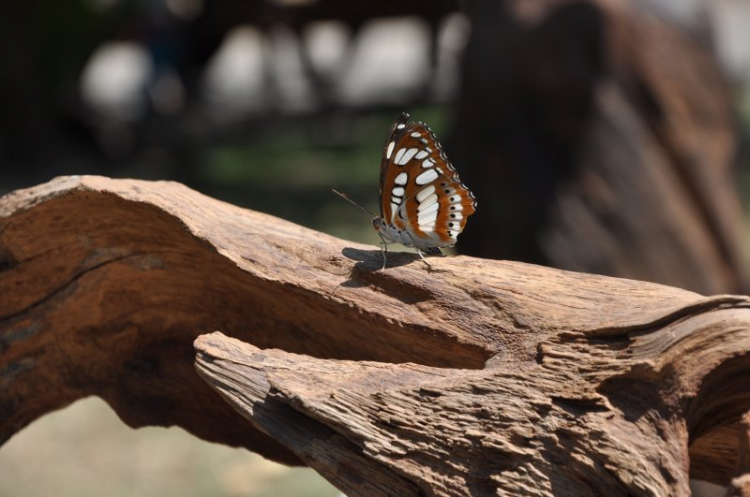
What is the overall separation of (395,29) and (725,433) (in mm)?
19450

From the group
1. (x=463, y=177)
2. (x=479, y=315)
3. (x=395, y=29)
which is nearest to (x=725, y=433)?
(x=479, y=315)

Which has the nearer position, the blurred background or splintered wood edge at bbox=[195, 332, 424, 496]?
splintered wood edge at bbox=[195, 332, 424, 496]

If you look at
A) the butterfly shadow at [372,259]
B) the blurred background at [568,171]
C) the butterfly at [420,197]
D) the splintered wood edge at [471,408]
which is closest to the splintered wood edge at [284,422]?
the splintered wood edge at [471,408]

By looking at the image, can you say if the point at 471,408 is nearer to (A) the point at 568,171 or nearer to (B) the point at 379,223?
(B) the point at 379,223

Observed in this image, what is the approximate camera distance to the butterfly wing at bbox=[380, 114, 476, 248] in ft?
8.66

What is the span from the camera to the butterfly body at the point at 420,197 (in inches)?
104

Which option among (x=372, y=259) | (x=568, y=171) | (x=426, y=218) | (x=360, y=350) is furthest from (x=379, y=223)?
(x=568, y=171)

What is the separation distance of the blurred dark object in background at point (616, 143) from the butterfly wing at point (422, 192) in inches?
108

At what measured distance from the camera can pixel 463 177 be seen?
225 inches

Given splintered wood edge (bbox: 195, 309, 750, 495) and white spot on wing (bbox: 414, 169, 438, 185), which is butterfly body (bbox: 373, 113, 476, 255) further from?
splintered wood edge (bbox: 195, 309, 750, 495)

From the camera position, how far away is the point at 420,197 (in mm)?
2697

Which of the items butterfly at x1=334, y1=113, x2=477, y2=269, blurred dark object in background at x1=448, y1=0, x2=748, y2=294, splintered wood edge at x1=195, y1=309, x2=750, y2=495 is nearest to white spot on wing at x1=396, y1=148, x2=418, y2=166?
butterfly at x1=334, y1=113, x2=477, y2=269

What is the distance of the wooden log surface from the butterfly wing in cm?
21

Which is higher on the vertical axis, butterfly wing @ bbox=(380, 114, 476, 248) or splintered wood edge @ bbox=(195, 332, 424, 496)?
butterfly wing @ bbox=(380, 114, 476, 248)
